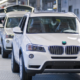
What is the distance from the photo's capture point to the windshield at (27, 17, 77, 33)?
371 inches

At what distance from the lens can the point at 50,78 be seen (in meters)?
9.48

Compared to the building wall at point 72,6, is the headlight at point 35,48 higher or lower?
higher

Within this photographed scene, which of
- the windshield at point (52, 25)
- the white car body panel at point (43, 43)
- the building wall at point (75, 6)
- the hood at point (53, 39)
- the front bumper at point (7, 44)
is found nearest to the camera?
the white car body panel at point (43, 43)

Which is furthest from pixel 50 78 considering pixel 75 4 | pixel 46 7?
pixel 46 7

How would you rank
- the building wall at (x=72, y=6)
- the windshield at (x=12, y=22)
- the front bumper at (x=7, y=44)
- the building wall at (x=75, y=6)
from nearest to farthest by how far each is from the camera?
the front bumper at (x=7, y=44) → the windshield at (x=12, y=22) → the building wall at (x=75, y=6) → the building wall at (x=72, y=6)

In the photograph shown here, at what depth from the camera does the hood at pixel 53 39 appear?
26.6 ft

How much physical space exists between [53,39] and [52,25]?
1385mm

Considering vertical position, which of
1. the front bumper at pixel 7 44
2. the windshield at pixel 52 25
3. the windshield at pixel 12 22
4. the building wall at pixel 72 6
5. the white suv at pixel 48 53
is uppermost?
the windshield at pixel 52 25

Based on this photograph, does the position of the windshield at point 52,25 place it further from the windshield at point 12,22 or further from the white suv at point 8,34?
the windshield at point 12,22

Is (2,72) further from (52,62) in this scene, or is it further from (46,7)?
(46,7)

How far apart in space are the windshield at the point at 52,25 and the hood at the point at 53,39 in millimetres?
498

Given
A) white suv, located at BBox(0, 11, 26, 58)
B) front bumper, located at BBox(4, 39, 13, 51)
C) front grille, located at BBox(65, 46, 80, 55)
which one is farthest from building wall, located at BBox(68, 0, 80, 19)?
front grille, located at BBox(65, 46, 80, 55)

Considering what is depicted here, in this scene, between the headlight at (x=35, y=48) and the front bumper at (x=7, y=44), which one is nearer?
the headlight at (x=35, y=48)

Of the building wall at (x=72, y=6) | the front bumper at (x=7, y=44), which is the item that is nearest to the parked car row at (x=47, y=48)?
the front bumper at (x=7, y=44)
